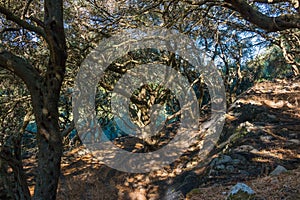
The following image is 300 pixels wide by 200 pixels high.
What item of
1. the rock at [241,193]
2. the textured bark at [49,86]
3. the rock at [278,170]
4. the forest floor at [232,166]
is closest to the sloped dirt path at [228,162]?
the forest floor at [232,166]

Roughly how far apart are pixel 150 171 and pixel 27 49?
19.1 ft

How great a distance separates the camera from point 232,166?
611cm

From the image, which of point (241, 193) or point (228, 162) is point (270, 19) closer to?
point (241, 193)

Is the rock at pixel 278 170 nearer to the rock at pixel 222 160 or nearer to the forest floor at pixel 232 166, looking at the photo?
the forest floor at pixel 232 166

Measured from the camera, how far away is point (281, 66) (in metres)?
18.2

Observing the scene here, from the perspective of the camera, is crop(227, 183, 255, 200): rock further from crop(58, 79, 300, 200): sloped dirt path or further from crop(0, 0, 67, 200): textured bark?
crop(0, 0, 67, 200): textured bark

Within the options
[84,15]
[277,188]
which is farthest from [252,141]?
[84,15]

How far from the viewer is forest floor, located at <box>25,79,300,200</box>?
5.37 m

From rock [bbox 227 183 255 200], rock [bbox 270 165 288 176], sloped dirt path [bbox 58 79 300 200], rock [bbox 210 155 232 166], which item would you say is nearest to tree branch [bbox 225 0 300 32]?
rock [bbox 227 183 255 200]

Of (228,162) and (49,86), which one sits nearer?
(49,86)

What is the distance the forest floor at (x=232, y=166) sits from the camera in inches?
211

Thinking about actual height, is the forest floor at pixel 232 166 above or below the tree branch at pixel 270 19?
below

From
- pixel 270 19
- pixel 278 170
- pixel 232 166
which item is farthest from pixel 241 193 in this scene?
pixel 270 19

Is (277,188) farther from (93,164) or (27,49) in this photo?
(93,164)
